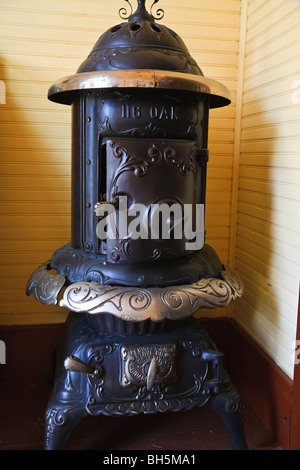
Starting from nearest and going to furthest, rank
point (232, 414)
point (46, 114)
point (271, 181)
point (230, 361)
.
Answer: point (232, 414)
point (271, 181)
point (46, 114)
point (230, 361)

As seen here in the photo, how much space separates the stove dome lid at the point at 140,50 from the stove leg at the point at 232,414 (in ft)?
3.95

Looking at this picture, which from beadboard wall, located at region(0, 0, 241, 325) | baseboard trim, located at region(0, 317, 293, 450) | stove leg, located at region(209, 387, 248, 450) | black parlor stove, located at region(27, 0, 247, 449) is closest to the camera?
black parlor stove, located at region(27, 0, 247, 449)

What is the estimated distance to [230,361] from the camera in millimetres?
2459

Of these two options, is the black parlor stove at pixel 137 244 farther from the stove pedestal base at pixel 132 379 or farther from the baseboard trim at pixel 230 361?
the baseboard trim at pixel 230 361

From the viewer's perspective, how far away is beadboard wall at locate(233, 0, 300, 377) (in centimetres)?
184

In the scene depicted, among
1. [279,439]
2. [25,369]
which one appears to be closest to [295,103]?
[279,439]

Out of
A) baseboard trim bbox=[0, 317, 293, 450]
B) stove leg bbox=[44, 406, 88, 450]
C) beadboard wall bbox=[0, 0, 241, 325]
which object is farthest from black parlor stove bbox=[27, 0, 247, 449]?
beadboard wall bbox=[0, 0, 241, 325]

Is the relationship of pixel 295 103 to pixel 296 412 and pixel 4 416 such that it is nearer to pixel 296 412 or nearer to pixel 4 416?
pixel 296 412

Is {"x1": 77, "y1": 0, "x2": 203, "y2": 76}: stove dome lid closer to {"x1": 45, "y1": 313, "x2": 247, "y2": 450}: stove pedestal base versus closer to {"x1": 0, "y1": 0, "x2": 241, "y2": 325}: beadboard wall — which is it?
{"x1": 0, "y1": 0, "x2": 241, "y2": 325}: beadboard wall

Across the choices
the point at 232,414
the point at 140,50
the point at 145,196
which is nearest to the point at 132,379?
the point at 232,414

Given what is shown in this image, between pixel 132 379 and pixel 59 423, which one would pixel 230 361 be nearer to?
pixel 132 379

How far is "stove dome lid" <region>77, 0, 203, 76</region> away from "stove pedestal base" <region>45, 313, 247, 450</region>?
0.96 meters

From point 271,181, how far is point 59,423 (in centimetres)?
127

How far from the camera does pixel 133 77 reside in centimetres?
154
